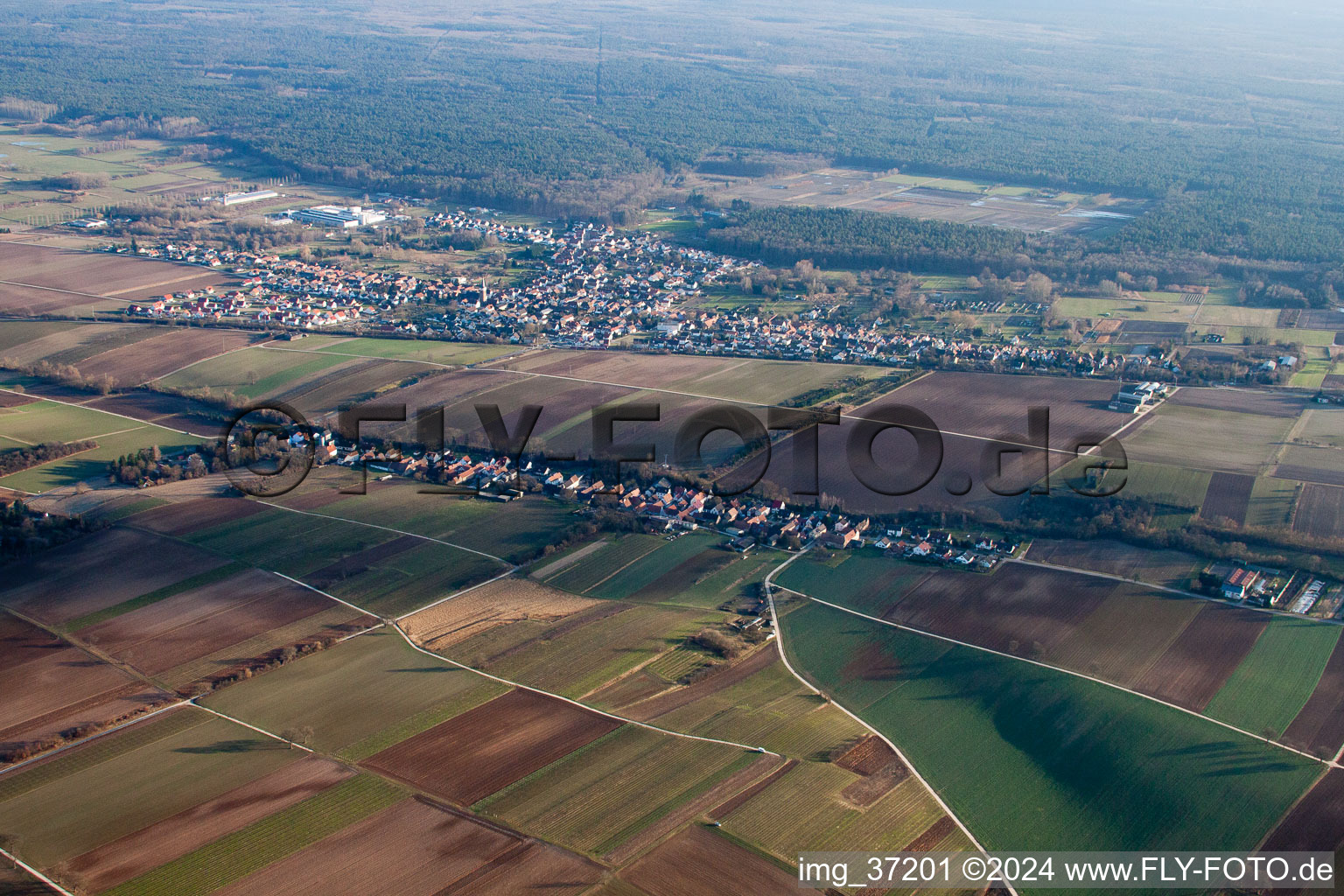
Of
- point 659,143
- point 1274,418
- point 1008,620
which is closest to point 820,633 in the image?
point 1008,620

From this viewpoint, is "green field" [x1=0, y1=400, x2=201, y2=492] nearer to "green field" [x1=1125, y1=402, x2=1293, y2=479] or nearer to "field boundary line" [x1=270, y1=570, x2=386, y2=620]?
"field boundary line" [x1=270, y1=570, x2=386, y2=620]

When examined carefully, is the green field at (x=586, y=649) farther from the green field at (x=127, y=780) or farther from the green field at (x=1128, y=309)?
the green field at (x=1128, y=309)

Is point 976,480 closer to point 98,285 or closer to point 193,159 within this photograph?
point 98,285

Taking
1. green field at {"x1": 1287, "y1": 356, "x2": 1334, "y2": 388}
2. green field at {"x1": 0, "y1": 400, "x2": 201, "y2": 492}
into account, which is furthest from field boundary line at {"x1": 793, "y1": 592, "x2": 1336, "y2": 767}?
green field at {"x1": 1287, "y1": 356, "x2": 1334, "y2": 388}

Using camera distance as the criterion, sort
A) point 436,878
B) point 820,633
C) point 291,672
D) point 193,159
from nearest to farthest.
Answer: point 436,878
point 291,672
point 820,633
point 193,159

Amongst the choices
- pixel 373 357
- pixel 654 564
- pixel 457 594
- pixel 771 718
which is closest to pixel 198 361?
pixel 373 357
